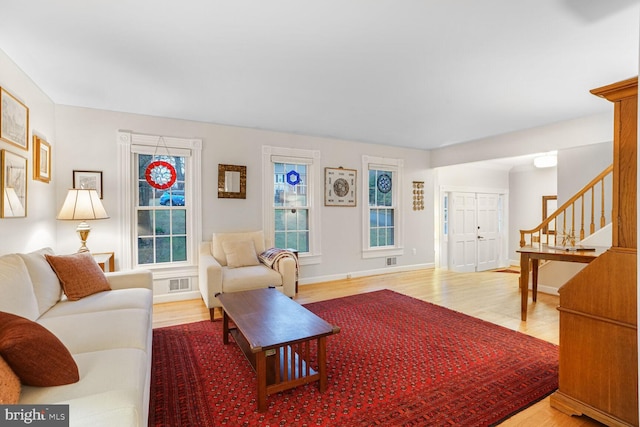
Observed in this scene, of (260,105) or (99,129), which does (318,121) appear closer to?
(260,105)

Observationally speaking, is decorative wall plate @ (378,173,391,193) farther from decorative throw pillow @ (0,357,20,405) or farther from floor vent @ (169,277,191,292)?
decorative throw pillow @ (0,357,20,405)

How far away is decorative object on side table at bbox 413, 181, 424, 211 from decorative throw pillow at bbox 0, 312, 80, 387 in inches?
227

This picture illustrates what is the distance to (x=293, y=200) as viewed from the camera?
5023mm

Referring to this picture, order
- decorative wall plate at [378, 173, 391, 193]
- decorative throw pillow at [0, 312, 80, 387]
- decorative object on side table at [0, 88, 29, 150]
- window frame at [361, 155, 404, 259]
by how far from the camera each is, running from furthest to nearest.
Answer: decorative wall plate at [378, 173, 391, 193]
window frame at [361, 155, 404, 259]
decorative object on side table at [0, 88, 29, 150]
decorative throw pillow at [0, 312, 80, 387]

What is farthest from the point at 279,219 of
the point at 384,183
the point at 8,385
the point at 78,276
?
the point at 8,385

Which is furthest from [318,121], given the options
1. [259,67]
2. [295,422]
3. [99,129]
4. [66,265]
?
[295,422]

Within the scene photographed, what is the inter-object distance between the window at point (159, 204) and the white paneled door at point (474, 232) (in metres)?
5.30

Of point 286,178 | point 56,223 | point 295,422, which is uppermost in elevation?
point 286,178

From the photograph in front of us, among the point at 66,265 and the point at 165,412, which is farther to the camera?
the point at 66,265

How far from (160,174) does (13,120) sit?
5.16 feet

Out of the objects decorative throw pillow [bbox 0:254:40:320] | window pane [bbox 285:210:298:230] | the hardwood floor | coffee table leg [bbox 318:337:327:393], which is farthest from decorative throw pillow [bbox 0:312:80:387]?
window pane [bbox 285:210:298:230]

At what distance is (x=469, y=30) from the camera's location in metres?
2.12

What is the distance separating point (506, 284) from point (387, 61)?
4257 mm

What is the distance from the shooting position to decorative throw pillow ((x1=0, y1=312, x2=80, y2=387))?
1.15m
